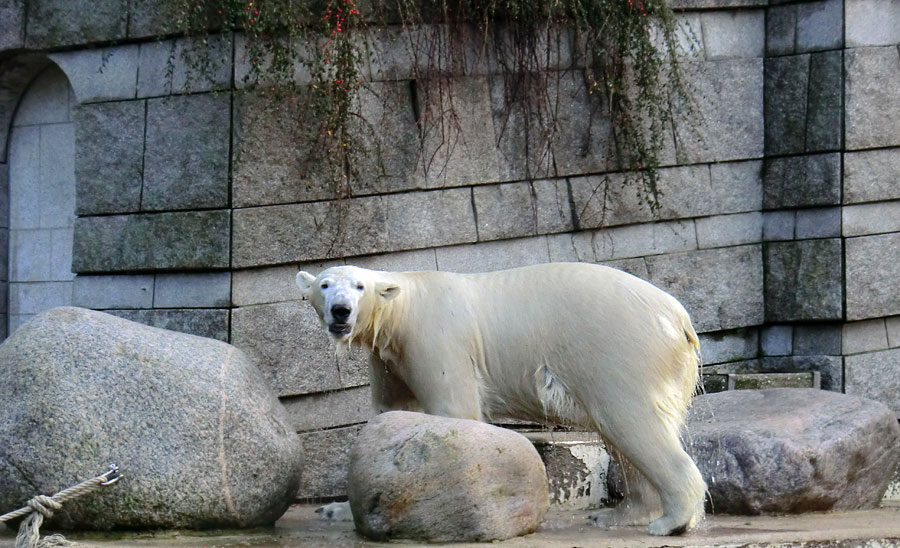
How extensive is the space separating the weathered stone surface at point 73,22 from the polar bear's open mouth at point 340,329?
280 cm

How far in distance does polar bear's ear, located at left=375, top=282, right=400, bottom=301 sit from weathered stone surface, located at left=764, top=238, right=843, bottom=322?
3635 millimetres

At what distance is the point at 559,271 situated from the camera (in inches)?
221

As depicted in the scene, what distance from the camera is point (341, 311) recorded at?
5316 millimetres

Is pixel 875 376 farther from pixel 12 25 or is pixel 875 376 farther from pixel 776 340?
pixel 12 25

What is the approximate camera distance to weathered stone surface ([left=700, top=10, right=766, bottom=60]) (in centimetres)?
809

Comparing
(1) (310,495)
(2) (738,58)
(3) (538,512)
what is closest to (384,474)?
(3) (538,512)

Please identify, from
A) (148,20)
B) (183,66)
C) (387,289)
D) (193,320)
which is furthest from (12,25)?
(387,289)

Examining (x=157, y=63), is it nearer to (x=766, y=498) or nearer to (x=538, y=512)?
(x=538, y=512)

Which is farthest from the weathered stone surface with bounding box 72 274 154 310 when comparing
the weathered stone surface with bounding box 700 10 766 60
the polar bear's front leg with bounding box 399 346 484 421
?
the weathered stone surface with bounding box 700 10 766 60

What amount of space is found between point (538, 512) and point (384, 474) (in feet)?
2.44

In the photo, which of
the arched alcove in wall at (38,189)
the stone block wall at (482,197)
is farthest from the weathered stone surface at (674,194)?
the arched alcove in wall at (38,189)

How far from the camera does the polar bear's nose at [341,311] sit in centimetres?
530

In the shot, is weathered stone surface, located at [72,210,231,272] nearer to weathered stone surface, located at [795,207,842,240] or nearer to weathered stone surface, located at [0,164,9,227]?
weathered stone surface, located at [0,164,9,227]

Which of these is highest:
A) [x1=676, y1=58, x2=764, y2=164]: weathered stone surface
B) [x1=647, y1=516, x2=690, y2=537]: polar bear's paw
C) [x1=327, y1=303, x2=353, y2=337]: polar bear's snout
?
[x1=676, y1=58, x2=764, y2=164]: weathered stone surface
